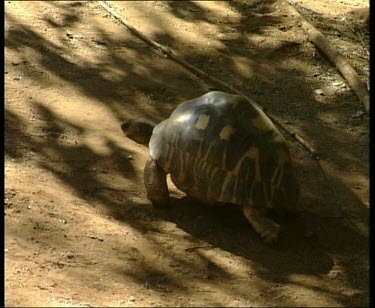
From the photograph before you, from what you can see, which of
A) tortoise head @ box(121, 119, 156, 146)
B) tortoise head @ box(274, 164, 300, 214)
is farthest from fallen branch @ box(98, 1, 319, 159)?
tortoise head @ box(274, 164, 300, 214)

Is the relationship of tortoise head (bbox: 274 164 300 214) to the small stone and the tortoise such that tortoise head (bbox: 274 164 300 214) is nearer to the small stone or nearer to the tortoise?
the tortoise

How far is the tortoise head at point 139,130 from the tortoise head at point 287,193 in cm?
132

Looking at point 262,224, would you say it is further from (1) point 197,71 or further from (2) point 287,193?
(1) point 197,71

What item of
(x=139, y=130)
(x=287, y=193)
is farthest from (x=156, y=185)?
(x=287, y=193)

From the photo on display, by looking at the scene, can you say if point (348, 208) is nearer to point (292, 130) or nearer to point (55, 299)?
point (292, 130)

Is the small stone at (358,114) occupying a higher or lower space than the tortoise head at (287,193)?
lower

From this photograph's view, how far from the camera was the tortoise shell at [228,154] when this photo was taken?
19.8 ft

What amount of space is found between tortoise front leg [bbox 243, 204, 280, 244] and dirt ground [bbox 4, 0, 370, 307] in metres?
0.09

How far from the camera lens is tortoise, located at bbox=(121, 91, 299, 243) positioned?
237 inches

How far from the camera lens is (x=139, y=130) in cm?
690

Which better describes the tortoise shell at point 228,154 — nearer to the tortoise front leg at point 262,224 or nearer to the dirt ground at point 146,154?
the tortoise front leg at point 262,224

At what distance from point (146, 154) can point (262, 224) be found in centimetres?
161

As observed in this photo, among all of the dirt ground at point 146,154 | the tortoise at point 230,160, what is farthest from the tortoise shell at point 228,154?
the dirt ground at point 146,154

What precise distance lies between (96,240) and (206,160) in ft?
3.34
